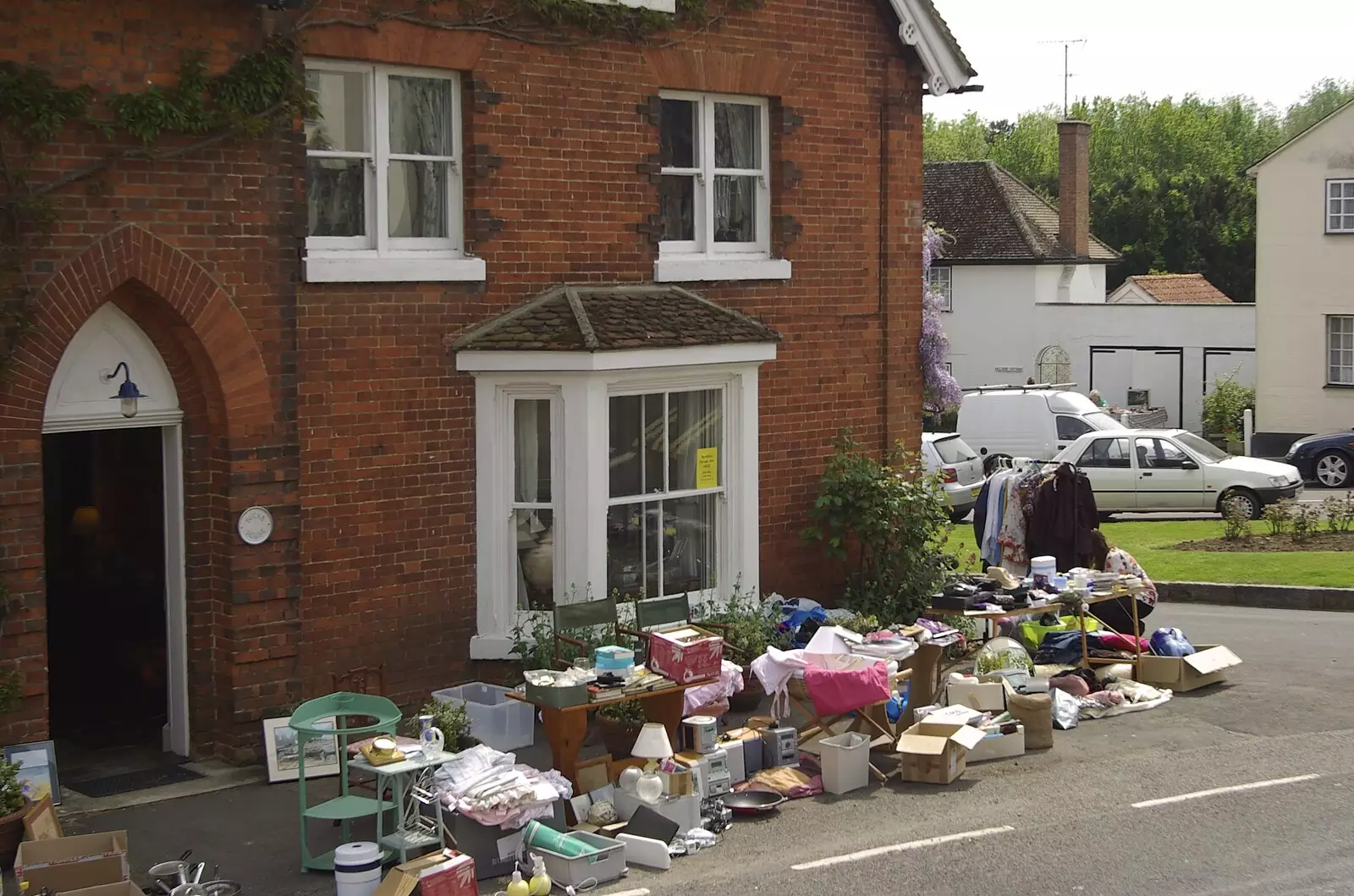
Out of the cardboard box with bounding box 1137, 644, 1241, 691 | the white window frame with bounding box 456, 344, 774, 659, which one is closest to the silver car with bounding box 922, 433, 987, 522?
the cardboard box with bounding box 1137, 644, 1241, 691

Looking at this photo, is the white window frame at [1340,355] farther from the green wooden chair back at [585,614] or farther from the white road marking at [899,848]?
the white road marking at [899,848]

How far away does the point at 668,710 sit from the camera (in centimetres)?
1084

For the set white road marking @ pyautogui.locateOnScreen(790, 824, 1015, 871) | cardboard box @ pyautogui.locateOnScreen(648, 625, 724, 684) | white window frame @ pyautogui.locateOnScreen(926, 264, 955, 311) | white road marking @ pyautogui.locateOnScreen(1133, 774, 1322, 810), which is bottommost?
white road marking @ pyautogui.locateOnScreen(790, 824, 1015, 871)

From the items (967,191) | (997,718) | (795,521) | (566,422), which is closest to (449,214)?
(566,422)

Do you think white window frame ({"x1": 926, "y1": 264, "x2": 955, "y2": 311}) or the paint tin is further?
white window frame ({"x1": 926, "y1": 264, "x2": 955, "y2": 311})

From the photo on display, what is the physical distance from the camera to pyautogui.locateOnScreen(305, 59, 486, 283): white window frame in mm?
11306

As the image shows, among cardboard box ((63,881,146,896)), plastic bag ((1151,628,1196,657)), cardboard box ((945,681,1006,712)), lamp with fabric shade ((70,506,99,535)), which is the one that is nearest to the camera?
cardboard box ((63,881,146,896))

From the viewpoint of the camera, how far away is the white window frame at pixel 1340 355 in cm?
3359

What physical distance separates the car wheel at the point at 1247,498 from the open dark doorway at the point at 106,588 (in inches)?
669

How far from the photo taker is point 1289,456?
3008 cm

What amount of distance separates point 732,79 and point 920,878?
7.38m

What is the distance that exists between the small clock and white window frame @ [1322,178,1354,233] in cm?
2840

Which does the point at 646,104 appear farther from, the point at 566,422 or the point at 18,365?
the point at 18,365

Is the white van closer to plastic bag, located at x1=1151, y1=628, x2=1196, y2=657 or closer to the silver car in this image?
the silver car
